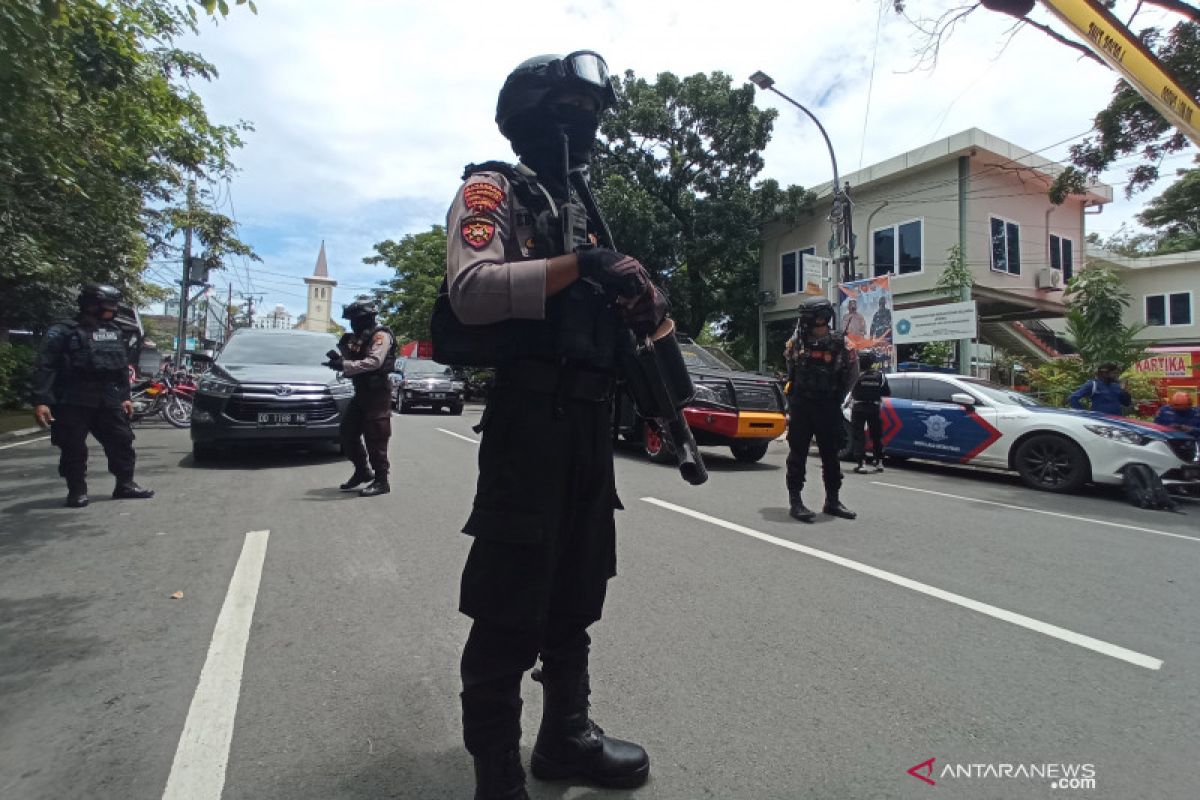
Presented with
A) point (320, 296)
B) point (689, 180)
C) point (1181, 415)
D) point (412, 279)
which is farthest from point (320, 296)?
point (1181, 415)

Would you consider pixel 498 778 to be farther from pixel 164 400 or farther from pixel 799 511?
pixel 164 400

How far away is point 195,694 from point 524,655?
5.07ft

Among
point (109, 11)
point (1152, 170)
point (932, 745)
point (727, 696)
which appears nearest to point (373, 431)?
point (109, 11)

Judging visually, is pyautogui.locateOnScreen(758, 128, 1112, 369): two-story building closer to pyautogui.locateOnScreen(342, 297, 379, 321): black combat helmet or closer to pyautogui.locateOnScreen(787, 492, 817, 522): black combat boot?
pyautogui.locateOnScreen(787, 492, 817, 522): black combat boot

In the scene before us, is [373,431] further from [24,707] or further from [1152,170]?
[1152,170]

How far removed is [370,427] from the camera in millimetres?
6047

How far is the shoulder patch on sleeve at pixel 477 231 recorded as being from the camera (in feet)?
5.26

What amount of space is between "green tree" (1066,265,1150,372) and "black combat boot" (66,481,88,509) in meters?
14.7

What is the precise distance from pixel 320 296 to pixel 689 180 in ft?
328

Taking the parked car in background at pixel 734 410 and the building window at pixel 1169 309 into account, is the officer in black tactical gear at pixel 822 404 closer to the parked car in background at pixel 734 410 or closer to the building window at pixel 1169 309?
the parked car in background at pixel 734 410

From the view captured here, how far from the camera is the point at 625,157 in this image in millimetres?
22234

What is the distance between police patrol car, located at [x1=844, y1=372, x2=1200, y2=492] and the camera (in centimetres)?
708

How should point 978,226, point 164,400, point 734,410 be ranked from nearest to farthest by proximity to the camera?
point 734,410
point 164,400
point 978,226

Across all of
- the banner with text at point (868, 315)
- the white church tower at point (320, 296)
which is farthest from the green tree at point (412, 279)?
the white church tower at point (320, 296)
